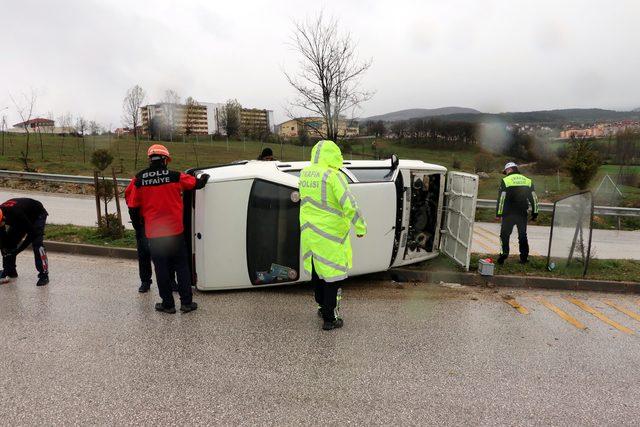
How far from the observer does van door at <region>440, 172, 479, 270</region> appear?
5738 mm

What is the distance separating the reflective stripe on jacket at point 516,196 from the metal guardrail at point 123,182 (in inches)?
197

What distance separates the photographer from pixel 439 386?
3238 mm

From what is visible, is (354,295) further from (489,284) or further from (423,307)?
(489,284)

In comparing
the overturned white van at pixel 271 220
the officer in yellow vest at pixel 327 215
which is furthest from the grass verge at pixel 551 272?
the officer in yellow vest at pixel 327 215

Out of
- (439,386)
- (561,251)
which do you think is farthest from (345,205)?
(561,251)

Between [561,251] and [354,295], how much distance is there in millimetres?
3473

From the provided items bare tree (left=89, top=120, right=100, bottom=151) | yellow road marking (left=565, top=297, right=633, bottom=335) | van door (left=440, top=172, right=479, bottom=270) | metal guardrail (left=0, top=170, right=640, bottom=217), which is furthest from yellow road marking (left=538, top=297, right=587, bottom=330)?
bare tree (left=89, top=120, right=100, bottom=151)

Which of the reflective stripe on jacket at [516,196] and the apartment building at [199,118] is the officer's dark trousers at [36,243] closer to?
the reflective stripe on jacket at [516,196]

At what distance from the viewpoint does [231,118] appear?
52.3 meters

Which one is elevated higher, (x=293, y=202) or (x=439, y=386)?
(x=293, y=202)

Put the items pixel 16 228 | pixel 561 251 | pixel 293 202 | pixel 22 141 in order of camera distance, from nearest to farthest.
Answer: pixel 293 202 → pixel 16 228 → pixel 561 251 → pixel 22 141

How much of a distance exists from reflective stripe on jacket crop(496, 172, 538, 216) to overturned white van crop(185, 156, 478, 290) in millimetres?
974

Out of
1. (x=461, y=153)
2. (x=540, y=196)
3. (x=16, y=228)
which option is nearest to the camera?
(x=16, y=228)

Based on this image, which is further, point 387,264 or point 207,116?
point 207,116
